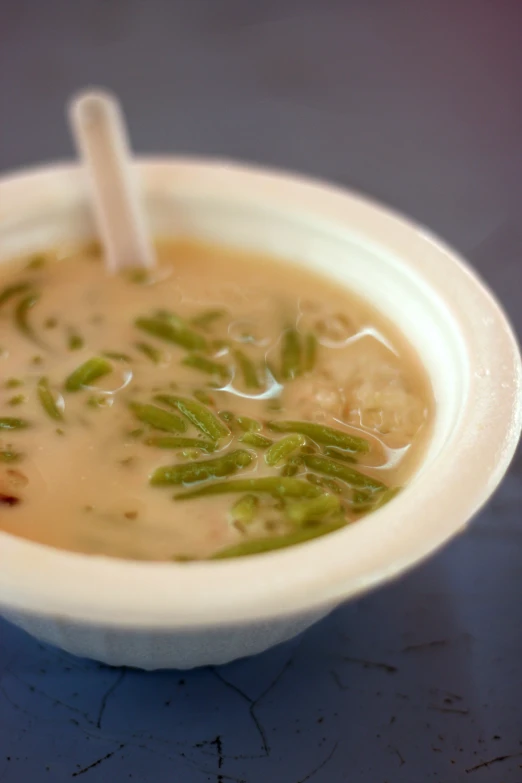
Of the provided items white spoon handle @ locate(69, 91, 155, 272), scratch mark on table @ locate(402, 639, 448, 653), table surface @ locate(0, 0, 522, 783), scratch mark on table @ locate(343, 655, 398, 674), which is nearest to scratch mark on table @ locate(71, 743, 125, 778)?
table surface @ locate(0, 0, 522, 783)

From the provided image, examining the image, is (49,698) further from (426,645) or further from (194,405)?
(426,645)

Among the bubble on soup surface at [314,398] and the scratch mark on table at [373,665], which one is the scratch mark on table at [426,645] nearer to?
the scratch mark on table at [373,665]

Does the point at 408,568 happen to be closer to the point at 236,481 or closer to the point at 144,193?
the point at 236,481

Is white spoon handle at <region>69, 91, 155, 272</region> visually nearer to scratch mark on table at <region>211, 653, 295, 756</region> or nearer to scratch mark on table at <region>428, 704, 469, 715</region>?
scratch mark on table at <region>211, 653, 295, 756</region>

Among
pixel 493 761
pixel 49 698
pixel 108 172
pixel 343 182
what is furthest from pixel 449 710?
pixel 343 182

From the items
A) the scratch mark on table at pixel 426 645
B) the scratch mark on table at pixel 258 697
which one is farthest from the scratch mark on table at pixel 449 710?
the scratch mark on table at pixel 258 697

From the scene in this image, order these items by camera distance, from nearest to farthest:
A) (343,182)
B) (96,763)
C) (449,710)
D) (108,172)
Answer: (96,763)
(449,710)
(108,172)
(343,182)
